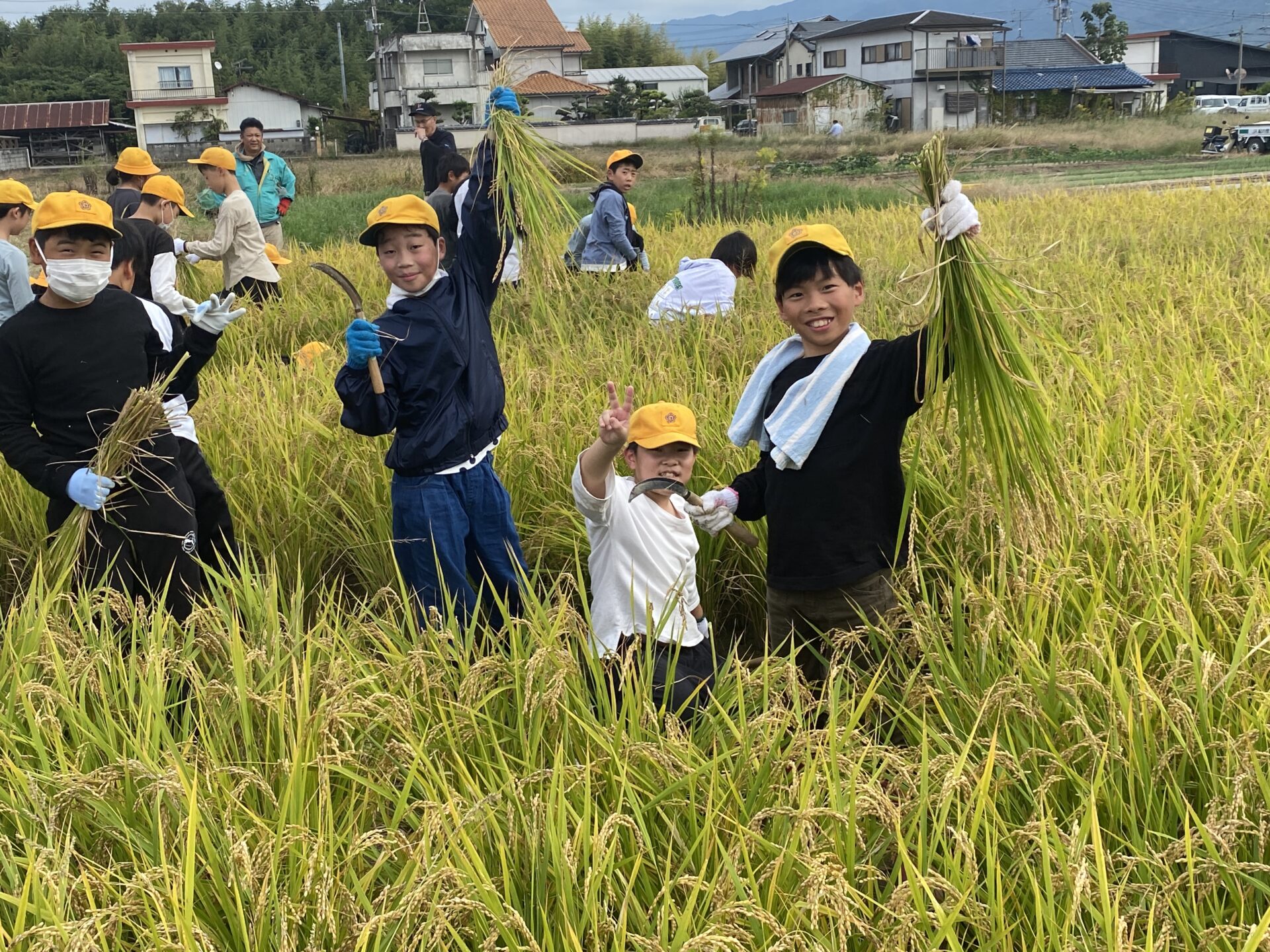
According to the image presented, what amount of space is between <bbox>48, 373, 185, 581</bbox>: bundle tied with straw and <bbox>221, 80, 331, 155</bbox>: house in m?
51.3

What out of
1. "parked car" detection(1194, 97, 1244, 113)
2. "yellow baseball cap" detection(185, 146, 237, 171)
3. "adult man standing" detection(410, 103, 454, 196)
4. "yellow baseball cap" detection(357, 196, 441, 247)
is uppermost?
"parked car" detection(1194, 97, 1244, 113)

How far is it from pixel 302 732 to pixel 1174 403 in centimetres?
294

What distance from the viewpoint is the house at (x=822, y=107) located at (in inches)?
1815

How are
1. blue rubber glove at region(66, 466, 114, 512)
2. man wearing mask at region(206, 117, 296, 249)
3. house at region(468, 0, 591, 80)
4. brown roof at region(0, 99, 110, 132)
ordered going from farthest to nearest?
brown roof at region(0, 99, 110, 132)
house at region(468, 0, 591, 80)
man wearing mask at region(206, 117, 296, 249)
blue rubber glove at region(66, 466, 114, 512)

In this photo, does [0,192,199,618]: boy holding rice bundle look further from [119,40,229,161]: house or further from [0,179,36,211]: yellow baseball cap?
[119,40,229,161]: house

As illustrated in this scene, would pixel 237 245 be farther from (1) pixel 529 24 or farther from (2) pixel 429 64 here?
(2) pixel 429 64

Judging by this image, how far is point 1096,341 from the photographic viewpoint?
4566 mm

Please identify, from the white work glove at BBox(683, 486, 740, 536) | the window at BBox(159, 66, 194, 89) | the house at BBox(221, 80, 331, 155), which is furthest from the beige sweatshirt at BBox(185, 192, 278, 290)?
the window at BBox(159, 66, 194, 89)

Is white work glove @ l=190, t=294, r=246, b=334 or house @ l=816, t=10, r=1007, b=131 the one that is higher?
house @ l=816, t=10, r=1007, b=131

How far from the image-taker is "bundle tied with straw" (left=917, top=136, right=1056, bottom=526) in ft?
7.23

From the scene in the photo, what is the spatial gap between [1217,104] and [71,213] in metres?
A: 52.1

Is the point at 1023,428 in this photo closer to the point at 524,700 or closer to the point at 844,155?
the point at 524,700

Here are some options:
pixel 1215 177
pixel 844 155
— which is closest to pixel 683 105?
pixel 844 155

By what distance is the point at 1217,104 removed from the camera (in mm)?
45125
